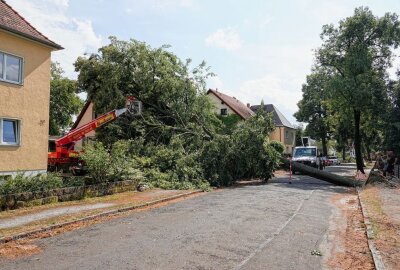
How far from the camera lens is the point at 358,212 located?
12914 mm

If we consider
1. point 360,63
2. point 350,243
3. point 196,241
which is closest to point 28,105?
point 196,241

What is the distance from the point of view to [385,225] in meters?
10.2

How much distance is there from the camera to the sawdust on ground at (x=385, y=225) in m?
7.28

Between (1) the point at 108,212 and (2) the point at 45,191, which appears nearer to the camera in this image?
(1) the point at 108,212

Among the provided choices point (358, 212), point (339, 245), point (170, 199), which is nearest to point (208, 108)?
point (170, 199)

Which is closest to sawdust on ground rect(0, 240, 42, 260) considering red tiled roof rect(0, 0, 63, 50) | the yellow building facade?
the yellow building facade

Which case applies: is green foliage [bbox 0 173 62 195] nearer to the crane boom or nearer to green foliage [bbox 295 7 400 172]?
the crane boom

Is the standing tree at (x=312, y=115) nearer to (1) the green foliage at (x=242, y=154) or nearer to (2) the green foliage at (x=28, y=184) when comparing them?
(1) the green foliage at (x=242, y=154)

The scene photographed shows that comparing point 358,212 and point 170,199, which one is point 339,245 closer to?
point 358,212

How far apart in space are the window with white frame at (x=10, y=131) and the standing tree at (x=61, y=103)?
31882 mm

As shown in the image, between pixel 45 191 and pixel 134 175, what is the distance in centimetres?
486

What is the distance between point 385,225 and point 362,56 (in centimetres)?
2080

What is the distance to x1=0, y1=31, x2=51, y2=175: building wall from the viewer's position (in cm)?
1528

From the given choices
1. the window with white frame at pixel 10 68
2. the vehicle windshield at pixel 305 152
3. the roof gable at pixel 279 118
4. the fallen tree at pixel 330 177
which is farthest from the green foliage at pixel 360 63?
the roof gable at pixel 279 118
